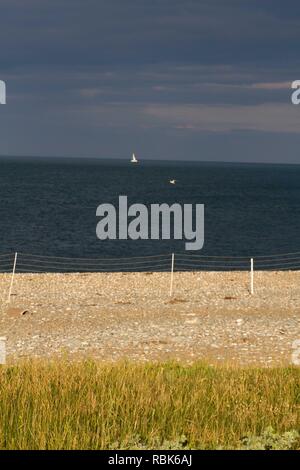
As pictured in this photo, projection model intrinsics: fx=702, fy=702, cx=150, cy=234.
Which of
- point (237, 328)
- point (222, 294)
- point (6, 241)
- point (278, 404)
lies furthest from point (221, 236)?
point (278, 404)

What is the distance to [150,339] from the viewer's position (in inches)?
799

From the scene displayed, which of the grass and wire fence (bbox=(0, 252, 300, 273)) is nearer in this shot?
the grass

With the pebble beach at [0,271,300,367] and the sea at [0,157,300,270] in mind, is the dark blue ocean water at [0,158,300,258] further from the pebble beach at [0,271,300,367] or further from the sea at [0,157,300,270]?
the pebble beach at [0,271,300,367]

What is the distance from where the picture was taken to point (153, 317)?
79.1 feet

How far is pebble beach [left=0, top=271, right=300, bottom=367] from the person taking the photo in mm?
18969

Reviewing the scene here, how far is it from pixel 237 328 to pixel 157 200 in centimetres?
11686

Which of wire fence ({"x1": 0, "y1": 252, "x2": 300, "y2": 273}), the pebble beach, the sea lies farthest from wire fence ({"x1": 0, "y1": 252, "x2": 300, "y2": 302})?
the pebble beach

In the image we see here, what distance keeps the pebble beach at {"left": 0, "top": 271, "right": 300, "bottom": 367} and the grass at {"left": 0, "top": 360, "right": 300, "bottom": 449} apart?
517cm

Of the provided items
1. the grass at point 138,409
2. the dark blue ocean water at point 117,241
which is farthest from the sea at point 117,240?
the grass at point 138,409

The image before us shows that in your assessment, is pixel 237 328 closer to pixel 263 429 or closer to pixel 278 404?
pixel 278 404

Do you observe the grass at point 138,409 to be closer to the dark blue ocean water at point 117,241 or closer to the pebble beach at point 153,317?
the pebble beach at point 153,317

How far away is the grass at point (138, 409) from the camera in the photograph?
8867mm

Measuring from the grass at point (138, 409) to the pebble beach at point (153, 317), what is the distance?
5.17m
